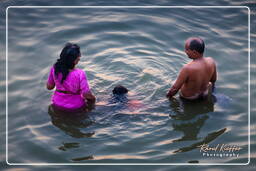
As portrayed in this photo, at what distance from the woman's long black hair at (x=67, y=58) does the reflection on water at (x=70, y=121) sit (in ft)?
2.68

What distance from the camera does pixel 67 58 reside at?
19.9 ft

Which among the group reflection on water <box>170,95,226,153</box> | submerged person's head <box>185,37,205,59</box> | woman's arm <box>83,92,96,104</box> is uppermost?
submerged person's head <box>185,37,205,59</box>

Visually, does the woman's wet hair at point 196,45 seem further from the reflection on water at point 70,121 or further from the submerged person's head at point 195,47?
the reflection on water at point 70,121

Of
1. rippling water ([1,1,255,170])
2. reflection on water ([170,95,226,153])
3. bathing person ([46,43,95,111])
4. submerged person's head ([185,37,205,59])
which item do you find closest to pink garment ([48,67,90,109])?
bathing person ([46,43,95,111])

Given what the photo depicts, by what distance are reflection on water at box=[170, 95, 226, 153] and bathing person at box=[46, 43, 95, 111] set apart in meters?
1.56

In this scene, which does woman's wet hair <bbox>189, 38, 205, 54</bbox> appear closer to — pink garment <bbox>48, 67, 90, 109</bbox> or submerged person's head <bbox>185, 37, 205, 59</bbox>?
submerged person's head <bbox>185, 37, 205, 59</bbox>

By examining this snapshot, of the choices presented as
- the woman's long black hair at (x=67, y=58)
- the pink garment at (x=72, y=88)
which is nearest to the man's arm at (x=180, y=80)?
the pink garment at (x=72, y=88)

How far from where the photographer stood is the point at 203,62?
680 centimetres

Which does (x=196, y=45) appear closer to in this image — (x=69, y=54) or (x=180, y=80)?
(x=180, y=80)

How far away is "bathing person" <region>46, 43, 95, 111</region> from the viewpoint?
608 cm

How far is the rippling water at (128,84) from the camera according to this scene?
6363mm

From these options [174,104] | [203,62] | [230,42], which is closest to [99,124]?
[174,104]

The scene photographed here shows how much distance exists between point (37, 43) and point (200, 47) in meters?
4.09

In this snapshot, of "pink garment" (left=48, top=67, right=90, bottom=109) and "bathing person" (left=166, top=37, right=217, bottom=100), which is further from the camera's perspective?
"bathing person" (left=166, top=37, right=217, bottom=100)
